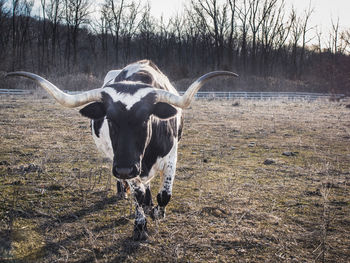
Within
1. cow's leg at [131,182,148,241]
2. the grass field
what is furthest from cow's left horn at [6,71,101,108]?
the grass field

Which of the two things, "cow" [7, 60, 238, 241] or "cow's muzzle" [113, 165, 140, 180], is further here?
"cow" [7, 60, 238, 241]

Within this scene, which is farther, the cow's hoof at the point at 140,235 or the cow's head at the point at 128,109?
the cow's hoof at the point at 140,235

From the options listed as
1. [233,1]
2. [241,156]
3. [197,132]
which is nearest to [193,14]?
[233,1]

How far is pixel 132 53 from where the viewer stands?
54.2 metres

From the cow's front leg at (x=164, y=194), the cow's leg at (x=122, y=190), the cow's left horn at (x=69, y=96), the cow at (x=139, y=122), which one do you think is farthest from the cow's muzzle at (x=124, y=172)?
the cow's leg at (x=122, y=190)

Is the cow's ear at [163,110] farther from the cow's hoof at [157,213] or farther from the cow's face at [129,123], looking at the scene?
the cow's hoof at [157,213]

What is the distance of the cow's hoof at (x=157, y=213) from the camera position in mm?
3836

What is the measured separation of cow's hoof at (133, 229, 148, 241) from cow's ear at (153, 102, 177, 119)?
50.3 inches

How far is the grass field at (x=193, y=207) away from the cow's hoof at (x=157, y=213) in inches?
3.3

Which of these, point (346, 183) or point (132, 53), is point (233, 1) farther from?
point (346, 183)

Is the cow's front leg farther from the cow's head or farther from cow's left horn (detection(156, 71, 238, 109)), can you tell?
cow's left horn (detection(156, 71, 238, 109))

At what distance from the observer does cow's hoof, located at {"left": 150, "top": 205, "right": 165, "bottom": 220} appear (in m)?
3.84

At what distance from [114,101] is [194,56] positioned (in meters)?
52.8

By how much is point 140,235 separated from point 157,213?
53 cm
